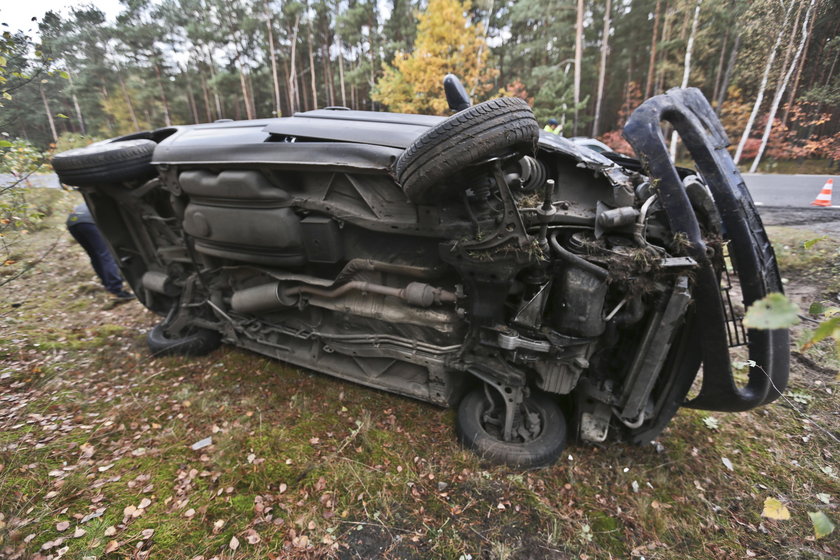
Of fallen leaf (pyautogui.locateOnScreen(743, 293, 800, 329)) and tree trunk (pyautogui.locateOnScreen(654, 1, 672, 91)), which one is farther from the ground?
tree trunk (pyautogui.locateOnScreen(654, 1, 672, 91))

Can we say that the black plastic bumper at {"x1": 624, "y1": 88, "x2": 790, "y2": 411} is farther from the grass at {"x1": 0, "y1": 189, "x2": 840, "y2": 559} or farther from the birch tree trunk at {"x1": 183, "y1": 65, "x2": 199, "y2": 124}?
the birch tree trunk at {"x1": 183, "y1": 65, "x2": 199, "y2": 124}

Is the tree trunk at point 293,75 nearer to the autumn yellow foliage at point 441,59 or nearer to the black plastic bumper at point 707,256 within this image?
the autumn yellow foliage at point 441,59

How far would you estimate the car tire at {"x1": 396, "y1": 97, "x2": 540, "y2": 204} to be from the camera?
1.78 metres

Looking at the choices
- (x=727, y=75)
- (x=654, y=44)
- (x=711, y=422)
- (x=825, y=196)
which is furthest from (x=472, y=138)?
(x=654, y=44)

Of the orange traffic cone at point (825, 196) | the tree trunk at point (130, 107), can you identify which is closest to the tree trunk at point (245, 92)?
the tree trunk at point (130, 107)

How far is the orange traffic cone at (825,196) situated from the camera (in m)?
2.48

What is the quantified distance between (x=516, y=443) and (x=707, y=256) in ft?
5.28

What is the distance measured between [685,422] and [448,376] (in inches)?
75.4

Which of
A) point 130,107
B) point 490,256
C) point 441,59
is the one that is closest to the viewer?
point 490,256

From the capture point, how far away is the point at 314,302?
3.03 metres

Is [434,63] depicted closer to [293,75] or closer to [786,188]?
[293,75]

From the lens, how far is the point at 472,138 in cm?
178

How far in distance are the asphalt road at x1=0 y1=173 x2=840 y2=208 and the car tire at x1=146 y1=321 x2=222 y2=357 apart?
1747 mm

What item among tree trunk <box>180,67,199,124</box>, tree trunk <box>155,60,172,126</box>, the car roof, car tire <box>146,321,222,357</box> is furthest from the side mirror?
tree trunk <box>180,67,199,124</box>
